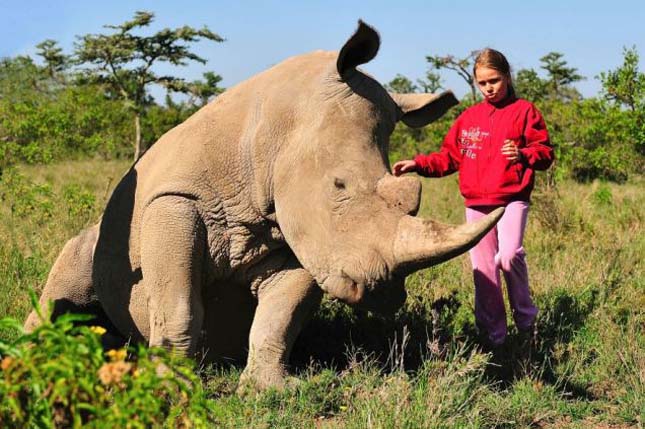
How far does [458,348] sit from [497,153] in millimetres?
1237

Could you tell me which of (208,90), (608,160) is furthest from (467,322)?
(208,90)

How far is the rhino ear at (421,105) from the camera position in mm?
4902

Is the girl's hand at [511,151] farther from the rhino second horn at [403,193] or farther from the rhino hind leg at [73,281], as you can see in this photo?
the rhino hind leg at [73,281]

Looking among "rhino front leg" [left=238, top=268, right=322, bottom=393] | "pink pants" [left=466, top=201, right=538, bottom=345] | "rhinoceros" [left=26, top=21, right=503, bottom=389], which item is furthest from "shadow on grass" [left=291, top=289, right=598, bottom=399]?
"rhinoceros" [left=26, top=21, right=503, bottom=389]

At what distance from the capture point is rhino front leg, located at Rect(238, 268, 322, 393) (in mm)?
4812

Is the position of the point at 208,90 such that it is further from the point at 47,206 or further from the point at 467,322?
the point at 467,322

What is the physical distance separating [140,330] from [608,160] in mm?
14126

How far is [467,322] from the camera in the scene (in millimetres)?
6082

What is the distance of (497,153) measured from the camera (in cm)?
531

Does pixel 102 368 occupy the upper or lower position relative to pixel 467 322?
upper

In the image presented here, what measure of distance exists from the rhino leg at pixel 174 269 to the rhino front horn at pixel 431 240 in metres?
1.26

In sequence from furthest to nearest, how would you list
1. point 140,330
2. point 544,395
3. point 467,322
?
point 467,322
point 140,330
point 544,395

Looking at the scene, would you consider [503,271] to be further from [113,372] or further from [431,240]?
[113,372]

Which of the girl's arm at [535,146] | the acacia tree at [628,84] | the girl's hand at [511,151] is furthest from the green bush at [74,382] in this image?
the acacia tree at [628,84]
